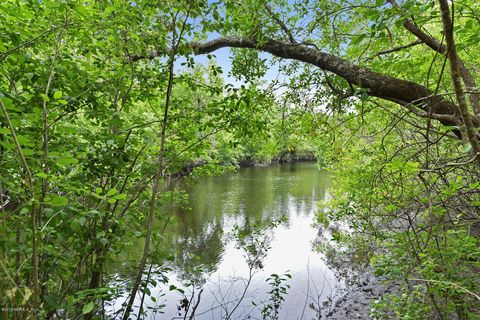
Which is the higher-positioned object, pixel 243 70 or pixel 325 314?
pixel 243 70

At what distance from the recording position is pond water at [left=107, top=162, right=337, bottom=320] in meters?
6.38

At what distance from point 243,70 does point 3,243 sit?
350 centimetres

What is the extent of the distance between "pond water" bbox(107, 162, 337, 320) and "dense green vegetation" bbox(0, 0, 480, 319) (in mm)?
697

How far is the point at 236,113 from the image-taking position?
133 inches

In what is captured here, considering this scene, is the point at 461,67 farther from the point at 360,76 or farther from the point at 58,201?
the point at 58,201

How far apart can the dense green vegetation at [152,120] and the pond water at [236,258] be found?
0.70m

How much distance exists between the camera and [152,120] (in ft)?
9.63

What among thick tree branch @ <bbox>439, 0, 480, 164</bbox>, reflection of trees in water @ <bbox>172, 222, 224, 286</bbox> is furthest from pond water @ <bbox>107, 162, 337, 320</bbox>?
thick tree branch @ <bbox>439, 0, 480, 164</bbox>

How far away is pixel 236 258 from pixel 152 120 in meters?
7.61

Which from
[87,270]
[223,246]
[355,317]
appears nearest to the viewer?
[87,270]

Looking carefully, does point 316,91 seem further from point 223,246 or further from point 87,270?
point 223,246

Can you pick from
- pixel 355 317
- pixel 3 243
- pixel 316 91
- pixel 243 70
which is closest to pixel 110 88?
pixel 3 243

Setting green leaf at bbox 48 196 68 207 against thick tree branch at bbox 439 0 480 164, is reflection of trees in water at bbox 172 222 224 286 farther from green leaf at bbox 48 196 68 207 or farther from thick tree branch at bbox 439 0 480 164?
thick tree branch at bbox 439 0 480 164

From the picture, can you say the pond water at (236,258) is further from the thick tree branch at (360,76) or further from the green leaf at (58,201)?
the thick tree branch at (360,76)
